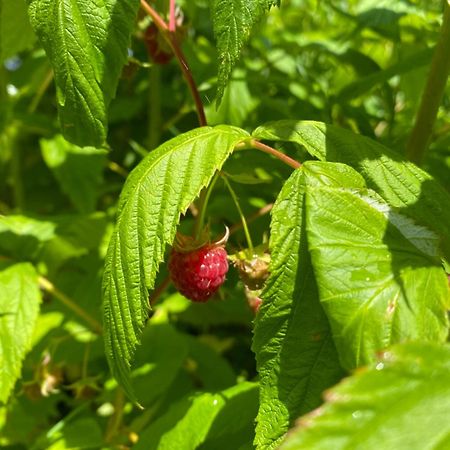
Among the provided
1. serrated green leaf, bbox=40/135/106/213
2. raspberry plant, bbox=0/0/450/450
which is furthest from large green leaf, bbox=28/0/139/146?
serrated green leaf, bbox=40/135/106/213

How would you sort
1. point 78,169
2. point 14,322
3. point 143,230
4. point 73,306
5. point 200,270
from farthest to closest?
point 78,169 → point 73,306 → point 14,322 → point 200,270 → point 143,230

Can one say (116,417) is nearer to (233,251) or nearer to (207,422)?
(207,422)

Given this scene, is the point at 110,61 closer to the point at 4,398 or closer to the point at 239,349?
the point at 4,398

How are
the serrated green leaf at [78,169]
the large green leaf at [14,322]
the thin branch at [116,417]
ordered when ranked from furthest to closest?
1. the serrated green leaf at [78,169]
2. the thin branch at [116,417]
3. the large green leaf at [14,322]

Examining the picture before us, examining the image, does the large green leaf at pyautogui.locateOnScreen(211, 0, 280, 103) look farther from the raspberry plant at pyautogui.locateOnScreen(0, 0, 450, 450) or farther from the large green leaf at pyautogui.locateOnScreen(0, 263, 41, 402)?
the large green leaf at pyautogui.locateOnScreen(0, 263, 41, 402)

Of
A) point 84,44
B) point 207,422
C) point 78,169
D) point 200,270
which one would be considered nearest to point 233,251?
point 200,270

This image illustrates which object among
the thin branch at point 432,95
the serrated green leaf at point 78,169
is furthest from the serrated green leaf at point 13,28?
the thin branch at point 432,95

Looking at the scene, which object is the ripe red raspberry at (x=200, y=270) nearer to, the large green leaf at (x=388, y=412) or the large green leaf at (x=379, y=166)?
the large green leaf at (x=379, y=166)
